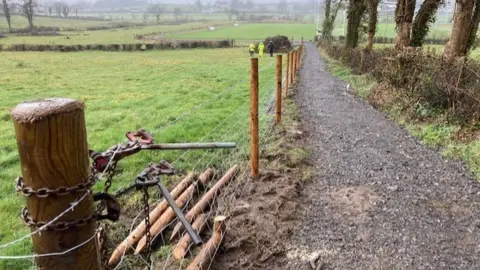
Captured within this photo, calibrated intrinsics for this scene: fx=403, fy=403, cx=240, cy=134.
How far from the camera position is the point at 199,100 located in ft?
46.3

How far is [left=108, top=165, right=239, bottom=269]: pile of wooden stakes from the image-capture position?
3.95 m

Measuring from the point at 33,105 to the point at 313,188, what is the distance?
467 cm

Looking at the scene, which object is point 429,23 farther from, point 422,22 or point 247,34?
point 247,34

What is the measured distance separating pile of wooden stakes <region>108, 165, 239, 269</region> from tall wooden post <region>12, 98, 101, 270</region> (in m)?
2.19

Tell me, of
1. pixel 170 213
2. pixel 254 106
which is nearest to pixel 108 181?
pixel 170 213

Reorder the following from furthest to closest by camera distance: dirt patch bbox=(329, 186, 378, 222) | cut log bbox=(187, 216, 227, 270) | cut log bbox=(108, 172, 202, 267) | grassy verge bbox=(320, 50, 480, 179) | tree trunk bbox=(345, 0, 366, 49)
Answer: tree trunk bbox=(345, 0, 366, 49)
grassy verge bbox=(320, 50, 480, 179)
dirt patch bbox=(329, 186, 378, 222)
cut log bbox=(108, 172, 202, 267)
cut log bbox=(187, 216, 227, 270)

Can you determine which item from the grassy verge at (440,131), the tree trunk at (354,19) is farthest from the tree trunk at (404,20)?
the tree trunk at (354,19)

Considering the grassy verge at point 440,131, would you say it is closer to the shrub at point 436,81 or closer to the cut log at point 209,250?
the shrub at point 436,81

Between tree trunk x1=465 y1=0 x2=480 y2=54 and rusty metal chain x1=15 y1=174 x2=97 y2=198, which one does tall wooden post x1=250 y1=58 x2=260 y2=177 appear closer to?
rusty metal chain x1=15 y1=174 x2=97 y2=198

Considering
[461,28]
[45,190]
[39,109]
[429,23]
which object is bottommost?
[45,190]

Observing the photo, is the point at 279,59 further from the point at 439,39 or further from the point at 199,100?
the point at 439,39

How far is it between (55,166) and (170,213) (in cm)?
347

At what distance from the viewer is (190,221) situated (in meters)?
4.70

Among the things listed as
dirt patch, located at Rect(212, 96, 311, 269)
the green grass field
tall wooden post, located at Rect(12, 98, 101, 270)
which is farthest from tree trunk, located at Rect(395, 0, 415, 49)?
the green grass field
